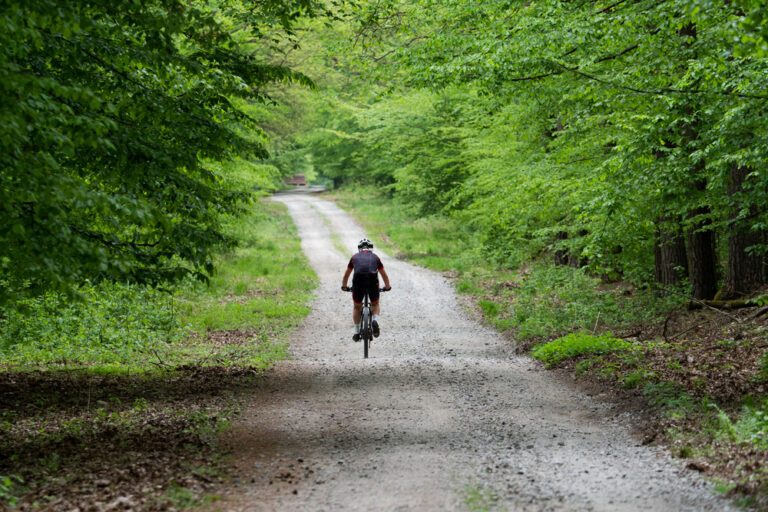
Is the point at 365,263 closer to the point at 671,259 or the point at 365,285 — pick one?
the point at 365,285

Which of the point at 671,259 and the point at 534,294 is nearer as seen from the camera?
the point at 671,259

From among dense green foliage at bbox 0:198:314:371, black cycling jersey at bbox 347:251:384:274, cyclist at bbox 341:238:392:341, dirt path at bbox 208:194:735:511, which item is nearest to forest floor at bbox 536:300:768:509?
dirt path at bbox 208:194:735:511

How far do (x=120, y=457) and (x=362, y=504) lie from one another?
2.70m

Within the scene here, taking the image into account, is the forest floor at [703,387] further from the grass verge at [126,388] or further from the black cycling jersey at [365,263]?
the grass verge at [126,388]

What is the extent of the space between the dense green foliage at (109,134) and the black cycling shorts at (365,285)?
371 cm

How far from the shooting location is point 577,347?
1106 cm

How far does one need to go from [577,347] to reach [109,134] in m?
8.05

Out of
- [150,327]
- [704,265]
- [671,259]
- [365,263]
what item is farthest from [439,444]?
[150,327]

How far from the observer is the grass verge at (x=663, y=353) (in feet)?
19.4

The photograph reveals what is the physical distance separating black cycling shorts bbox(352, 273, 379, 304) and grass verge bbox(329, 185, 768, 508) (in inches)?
126

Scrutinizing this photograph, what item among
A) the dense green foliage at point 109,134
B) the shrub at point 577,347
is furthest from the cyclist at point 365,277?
the dense green foliage at point 109,134

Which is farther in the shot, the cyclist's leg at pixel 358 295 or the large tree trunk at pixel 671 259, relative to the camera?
the large tree trunk at pixel 671 259

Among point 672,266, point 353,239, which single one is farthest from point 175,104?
point 353,239

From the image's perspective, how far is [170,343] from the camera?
45.2 feet
